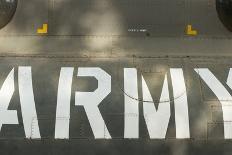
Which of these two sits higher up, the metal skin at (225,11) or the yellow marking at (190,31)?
the metal skin at (225,11)

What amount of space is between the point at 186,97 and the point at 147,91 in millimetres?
571

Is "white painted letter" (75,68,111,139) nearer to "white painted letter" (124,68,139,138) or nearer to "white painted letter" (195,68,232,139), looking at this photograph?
"white painted letter" (124,68,139,138)

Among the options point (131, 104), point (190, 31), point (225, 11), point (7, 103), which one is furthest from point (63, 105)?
point (225, 11)

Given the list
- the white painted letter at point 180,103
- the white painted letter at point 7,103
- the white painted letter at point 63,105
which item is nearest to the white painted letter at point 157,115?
the white painted letter at point 180,103

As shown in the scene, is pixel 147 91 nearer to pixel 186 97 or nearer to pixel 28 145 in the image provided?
pixel 186 97

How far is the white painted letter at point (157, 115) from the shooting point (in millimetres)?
5891

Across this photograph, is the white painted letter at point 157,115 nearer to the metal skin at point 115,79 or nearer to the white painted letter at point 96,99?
the metal skin at point 115,79

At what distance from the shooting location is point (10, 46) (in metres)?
6.44

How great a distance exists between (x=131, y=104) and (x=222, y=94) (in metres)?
1.33

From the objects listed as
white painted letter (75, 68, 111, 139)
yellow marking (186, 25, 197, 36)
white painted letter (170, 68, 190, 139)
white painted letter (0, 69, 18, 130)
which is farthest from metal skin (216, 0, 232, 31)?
white painted letter (0, 69, 18, 130)

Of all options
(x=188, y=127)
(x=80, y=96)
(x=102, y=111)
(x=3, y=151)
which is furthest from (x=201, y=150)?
(x=3, y=151)

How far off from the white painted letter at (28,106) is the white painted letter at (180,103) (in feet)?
6.53

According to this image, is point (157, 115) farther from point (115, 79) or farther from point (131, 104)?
point (115, 79)

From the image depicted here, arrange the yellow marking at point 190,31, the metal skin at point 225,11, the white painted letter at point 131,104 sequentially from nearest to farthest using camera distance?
the white painted letter at point 131,104
the metal skin at point 225,11
the yellow marking at point 190,31
